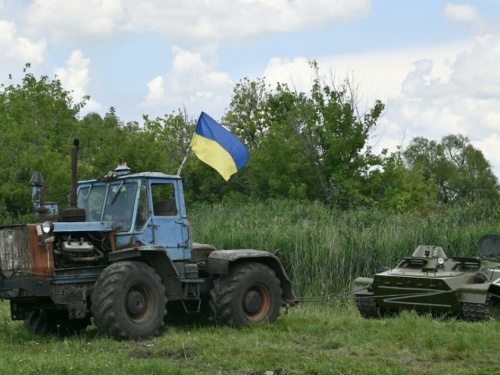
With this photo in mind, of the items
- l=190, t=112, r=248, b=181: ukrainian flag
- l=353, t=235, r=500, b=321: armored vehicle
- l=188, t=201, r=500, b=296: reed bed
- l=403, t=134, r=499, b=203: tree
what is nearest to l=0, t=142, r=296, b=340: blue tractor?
l=190, t=112, r=248, b=181: ukrainian flag

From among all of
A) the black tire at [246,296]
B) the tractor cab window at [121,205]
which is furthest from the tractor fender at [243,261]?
the tractor cab window at [121,205]

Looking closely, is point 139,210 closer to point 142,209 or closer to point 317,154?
point 142,209

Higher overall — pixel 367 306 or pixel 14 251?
pixel 14 251

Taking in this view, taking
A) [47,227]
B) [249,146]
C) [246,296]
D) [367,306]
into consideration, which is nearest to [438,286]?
[367,306]

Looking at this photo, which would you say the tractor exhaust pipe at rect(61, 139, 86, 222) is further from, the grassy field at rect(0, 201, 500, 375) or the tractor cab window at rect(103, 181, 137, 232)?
the grassy field at rect(0, 201, 500, 375)

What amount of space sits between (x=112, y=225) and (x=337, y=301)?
19.2 feet

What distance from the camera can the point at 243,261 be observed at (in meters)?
14.7

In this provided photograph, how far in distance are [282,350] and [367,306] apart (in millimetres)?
5283

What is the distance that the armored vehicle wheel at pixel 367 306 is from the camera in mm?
16500

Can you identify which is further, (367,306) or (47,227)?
(367,306)

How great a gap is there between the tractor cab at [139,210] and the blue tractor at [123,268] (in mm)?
15

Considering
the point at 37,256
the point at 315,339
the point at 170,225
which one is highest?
the point at 170,225

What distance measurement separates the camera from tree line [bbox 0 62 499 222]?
28.0m

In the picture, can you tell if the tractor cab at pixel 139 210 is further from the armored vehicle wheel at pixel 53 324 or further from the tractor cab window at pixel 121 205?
the armored vehicle wheel at pixel 53 324
